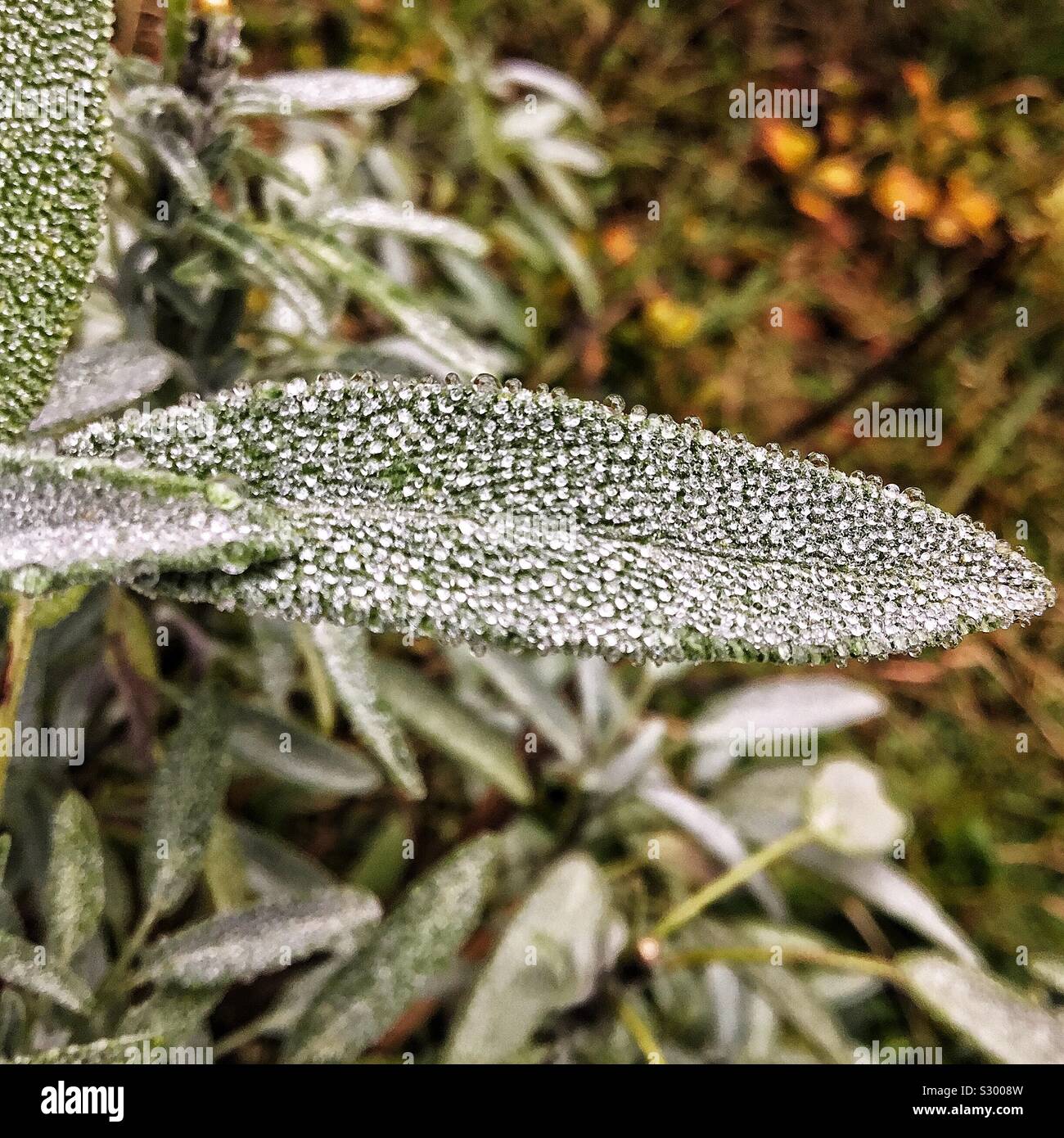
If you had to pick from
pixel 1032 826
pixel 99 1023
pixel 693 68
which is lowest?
pixel 1032 826

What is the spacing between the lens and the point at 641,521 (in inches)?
16.7

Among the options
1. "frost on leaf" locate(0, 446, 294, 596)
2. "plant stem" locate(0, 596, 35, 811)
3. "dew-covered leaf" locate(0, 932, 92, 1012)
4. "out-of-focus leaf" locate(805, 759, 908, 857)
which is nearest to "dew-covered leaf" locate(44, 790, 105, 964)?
"dew-covered leaf" locate(0, 932, 92, 1012)

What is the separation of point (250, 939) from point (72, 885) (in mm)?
146

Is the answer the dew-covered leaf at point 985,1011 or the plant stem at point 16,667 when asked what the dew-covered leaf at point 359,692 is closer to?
the plant stem at point 16,667

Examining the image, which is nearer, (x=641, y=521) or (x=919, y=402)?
(x=641, y=521)

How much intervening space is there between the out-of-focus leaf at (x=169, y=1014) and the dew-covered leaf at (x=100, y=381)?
18.2 inches

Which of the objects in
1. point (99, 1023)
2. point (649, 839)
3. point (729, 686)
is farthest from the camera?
point (729, 686)

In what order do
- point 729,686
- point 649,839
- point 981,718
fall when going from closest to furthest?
point 649,839
point 729,686
point 981,718

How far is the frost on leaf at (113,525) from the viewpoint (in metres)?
0.36

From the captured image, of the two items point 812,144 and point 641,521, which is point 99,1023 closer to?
point 641,521

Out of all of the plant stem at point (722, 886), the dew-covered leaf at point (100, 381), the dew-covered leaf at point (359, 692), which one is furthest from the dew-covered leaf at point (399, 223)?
the plant stem at point (722, 886)

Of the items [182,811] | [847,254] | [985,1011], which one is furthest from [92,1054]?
[847,254]

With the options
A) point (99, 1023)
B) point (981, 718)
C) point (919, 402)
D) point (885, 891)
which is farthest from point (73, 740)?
point (919, 402)

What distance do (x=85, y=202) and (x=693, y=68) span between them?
6.07 feet
